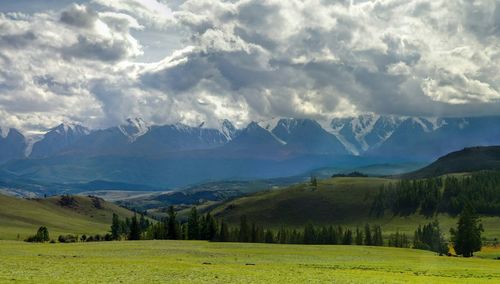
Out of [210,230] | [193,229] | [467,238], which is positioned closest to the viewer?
[467,238]

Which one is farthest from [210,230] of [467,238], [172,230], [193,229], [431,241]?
[467,238]

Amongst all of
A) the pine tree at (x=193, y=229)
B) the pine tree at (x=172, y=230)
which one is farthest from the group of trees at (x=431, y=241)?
the pine tree at (x=172, y=230)

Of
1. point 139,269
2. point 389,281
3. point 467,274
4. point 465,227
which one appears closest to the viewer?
point 389,281

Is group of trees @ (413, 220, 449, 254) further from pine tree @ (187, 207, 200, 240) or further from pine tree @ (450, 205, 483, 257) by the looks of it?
pine tree @ (187, 207, 200, 240)

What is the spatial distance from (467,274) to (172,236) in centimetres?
12395

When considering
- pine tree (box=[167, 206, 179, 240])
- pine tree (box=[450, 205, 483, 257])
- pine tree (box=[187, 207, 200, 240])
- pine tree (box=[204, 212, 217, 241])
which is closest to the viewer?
pine tree (box=[450, 205, 483, 257])

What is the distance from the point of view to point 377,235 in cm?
19975

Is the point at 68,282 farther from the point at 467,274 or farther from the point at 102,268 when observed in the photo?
the point at 467,274

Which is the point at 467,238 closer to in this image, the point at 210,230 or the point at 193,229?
the point at 210,230

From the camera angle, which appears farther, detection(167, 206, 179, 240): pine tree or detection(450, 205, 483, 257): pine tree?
detection(167, 206, 179, 240): pine tree

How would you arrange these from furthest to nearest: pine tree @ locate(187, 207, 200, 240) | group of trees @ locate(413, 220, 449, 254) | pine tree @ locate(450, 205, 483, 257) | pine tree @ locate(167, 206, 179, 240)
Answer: pine tree @ locate(187, 207, 200, 240) < pine tree @ locate(167, 206, 179, 240) < group of trees @ locate(413, 220, 449, 254) < pine tree @ locate(450, 205, 483, 257)

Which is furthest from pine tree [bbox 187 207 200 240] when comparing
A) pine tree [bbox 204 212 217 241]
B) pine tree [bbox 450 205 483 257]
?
pine tree [bbox 450 205 483 257]

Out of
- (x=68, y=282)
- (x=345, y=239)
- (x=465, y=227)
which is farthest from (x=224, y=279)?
(x=345, y=239)

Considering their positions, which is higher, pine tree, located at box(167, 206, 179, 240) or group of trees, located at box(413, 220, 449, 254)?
pine tree, located at box(167, 206, 179, 240)
